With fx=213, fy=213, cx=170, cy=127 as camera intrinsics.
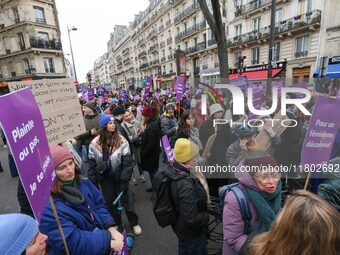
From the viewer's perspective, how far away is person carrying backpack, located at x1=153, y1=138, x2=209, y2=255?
6.18 ft

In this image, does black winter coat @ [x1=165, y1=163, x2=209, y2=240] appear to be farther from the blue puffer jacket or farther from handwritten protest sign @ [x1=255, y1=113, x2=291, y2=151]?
handwritten protest sign @ [x1=255, y1=113, x2=291, y2=151]

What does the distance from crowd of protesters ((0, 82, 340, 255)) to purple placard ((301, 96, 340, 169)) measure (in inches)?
8.1

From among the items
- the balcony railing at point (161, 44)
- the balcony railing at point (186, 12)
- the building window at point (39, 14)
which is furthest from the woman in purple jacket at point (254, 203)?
the balcony railing at point (161, 44)

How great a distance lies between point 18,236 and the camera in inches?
36.6

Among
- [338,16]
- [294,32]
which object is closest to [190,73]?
[294,32]

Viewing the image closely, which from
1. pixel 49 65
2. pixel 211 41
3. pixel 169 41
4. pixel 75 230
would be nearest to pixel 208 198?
pixel 75 230

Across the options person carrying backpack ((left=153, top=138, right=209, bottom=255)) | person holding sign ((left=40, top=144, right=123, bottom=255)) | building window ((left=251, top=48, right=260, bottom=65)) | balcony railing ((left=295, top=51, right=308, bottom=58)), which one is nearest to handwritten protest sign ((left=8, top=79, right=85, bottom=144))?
person holding sign ((left=40, top=144, right=123, bottom=255))

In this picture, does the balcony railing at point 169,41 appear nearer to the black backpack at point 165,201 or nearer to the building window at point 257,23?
the building window at point 257,23

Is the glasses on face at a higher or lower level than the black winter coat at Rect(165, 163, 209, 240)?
higher

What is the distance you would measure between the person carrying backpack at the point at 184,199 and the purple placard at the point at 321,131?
3.39ft

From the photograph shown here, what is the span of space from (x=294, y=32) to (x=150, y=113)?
63.7 ft

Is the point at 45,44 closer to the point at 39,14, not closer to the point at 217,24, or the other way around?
the point at 39,14

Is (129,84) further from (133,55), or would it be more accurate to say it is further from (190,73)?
(190,73)

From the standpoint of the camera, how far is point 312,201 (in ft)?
3.29
